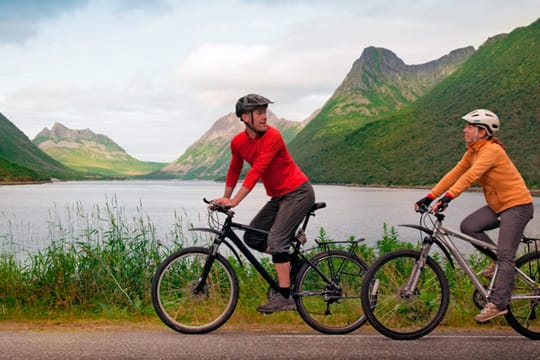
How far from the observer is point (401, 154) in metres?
185

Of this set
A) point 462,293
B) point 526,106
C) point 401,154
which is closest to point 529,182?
point 526,106

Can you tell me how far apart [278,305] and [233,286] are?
1.80ft

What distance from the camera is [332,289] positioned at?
273 inches

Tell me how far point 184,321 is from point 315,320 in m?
1.47

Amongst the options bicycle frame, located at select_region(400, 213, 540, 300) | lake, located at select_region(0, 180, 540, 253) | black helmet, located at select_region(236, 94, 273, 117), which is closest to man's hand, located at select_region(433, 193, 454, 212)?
bicycle frame, located at select_region(400, 213, 540, 300)

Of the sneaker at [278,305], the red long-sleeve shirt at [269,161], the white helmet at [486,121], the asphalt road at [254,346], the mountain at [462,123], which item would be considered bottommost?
the asphalt road at [254,346]

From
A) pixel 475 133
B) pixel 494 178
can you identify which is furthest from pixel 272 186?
pixel 494 178

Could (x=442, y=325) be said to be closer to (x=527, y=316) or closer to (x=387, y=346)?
(x=527, y=316)

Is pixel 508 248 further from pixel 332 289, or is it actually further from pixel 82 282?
pixel 82 282

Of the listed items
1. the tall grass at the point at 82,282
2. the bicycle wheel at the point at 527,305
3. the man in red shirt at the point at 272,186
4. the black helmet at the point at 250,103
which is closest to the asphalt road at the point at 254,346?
the bicycle wheel at the point at 527,305

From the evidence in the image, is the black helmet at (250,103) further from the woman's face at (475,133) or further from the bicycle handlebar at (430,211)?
the woman's face at (475,133)

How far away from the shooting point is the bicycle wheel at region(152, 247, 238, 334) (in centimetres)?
649

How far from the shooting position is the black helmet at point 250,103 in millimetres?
6391

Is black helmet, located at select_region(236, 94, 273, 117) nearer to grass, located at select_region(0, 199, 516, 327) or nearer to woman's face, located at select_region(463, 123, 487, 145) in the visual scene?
woman's face, located at select_region(463, 123, 487, 145)
